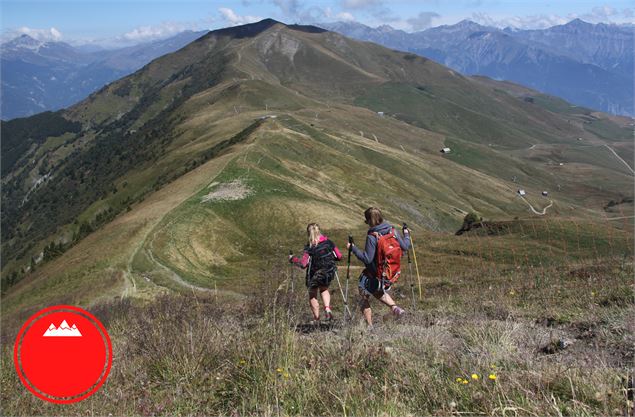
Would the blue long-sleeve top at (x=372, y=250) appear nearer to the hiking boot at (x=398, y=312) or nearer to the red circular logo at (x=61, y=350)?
the hiking boot at (x=398, y=312)

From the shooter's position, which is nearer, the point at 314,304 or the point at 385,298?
the point at 385,298

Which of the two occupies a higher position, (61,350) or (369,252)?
(61,350)

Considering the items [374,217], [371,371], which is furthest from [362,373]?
[374,217]

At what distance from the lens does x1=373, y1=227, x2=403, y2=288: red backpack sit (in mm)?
10234

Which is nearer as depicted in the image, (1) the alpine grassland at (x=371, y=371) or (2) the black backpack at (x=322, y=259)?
(1) the alpine grassland at (x=371, y=371)

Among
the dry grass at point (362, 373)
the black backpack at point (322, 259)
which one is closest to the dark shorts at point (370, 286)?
the black backpack at point (322, 259)

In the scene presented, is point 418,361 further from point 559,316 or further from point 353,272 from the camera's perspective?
point 353,272

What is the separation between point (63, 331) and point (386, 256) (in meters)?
7.00

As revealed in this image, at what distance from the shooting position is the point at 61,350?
14.2ft

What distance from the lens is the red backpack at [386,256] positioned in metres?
10.2

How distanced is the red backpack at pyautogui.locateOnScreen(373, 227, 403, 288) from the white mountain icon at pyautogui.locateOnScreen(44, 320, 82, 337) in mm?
6878

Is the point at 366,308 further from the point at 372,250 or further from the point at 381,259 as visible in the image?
the point at 372,250

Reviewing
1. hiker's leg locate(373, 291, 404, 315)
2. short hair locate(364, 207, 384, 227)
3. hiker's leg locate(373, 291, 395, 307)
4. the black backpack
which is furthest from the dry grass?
the black backpack

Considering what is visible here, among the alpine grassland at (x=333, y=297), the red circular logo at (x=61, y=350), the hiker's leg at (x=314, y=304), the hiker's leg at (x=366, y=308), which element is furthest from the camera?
the hiker's leg at (x=314, y=304)
